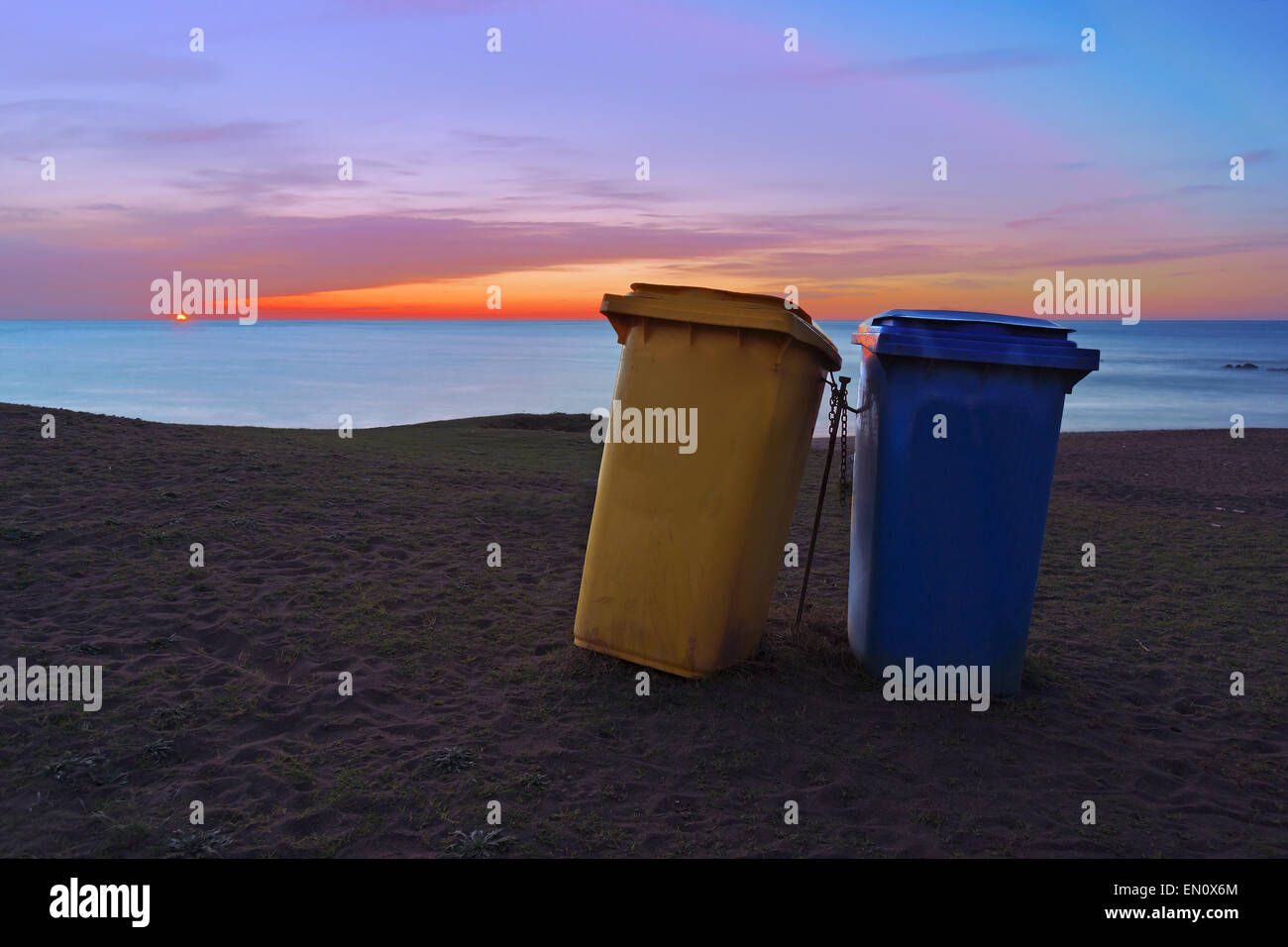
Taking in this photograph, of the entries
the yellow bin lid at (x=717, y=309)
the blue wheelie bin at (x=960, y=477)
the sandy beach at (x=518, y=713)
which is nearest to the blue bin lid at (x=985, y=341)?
the blue wheelie bin at (x=960, y=477)

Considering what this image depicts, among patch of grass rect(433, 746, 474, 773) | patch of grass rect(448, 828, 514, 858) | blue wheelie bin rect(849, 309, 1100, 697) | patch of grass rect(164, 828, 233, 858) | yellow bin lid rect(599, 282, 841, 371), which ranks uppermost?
yellow bin lid rect(599, 282, 841, 371)

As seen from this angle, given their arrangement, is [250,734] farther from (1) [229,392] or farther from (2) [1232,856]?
(1) [229,392]

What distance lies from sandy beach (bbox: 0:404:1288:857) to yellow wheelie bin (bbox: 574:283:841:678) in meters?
0.30

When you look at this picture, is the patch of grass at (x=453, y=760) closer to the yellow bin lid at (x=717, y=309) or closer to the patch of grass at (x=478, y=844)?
the patch of grass at (x=478, y=844)

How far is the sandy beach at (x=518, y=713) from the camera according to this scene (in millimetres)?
2994

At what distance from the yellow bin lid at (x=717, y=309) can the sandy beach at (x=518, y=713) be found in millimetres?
1677

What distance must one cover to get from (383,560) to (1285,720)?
528 centimetres

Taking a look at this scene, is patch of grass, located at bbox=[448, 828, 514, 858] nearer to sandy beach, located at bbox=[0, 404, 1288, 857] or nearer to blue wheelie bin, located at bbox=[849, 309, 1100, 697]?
sandy beach, located at bbox=[0, 404, 1288, 857]

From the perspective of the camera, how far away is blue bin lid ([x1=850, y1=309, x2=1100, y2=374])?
3787 mm

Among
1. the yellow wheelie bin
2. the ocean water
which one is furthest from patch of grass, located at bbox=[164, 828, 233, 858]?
the ocean water

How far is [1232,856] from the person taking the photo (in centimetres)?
296

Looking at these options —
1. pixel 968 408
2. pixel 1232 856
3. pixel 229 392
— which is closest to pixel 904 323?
pixel 968 408

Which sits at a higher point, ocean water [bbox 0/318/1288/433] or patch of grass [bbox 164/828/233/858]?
ocean water [bbox 0/318/1288/433]

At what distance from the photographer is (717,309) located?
385 cm
